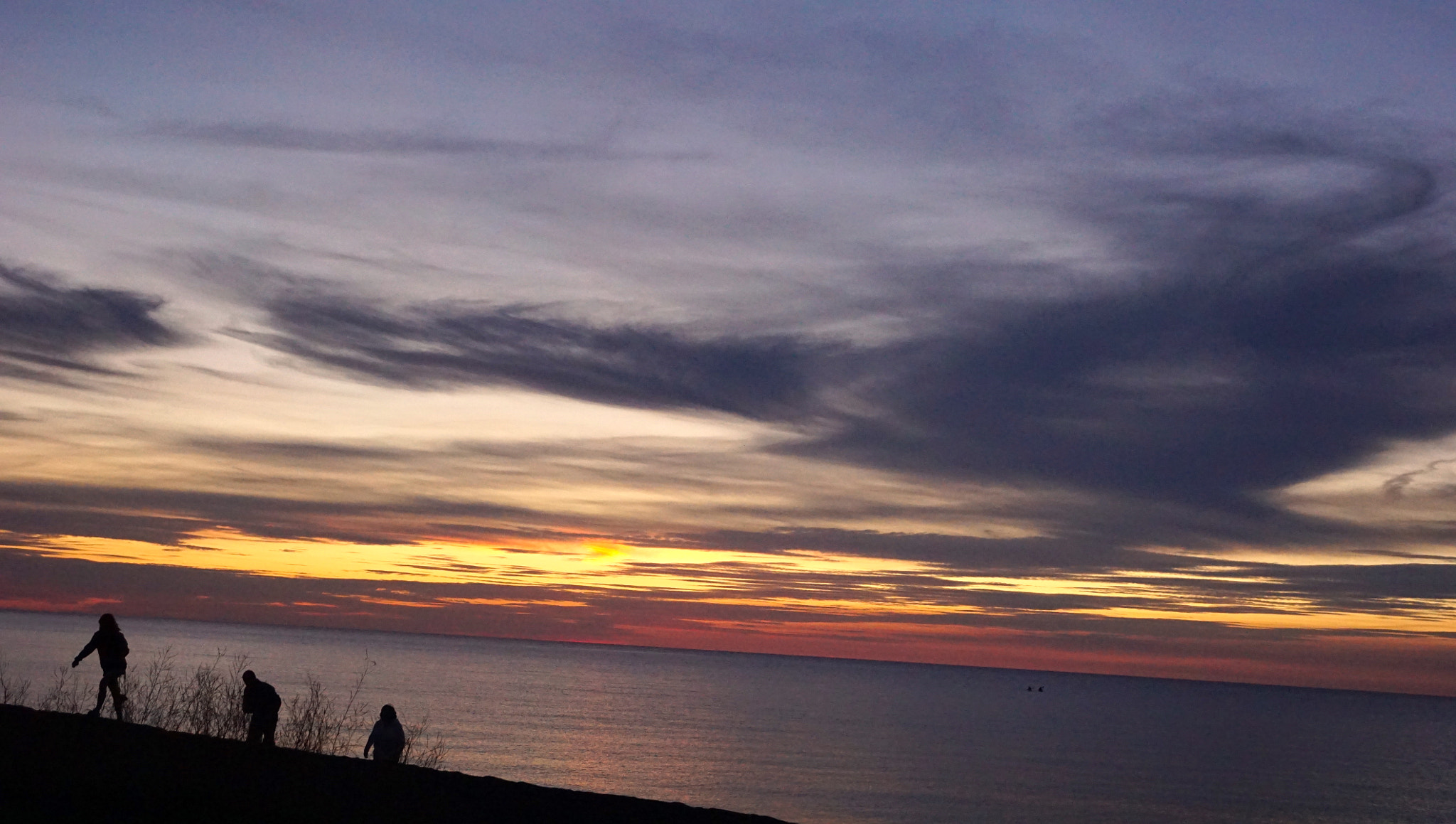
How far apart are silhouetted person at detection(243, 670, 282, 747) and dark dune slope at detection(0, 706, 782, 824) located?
0.47 m

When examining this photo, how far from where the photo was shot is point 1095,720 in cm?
15425

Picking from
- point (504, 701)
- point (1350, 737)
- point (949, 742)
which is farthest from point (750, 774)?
point (1350, 737)

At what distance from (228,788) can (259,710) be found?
13.0ft

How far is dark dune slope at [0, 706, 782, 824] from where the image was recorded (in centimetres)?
1839

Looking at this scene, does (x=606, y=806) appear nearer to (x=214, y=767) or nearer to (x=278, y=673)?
(x=214, y=767)

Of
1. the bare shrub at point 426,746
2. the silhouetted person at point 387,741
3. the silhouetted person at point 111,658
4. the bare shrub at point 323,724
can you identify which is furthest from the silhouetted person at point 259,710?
the bare shrub at point 426,746

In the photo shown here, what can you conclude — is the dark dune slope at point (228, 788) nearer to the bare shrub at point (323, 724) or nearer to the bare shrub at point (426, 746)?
the bare shrub at point (323, 724)

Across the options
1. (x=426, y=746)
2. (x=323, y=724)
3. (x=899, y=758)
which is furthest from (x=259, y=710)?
(x=899, y=758)

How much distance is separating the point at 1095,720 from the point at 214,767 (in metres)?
149

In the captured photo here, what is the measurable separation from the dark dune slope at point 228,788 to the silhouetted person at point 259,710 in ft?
1.54

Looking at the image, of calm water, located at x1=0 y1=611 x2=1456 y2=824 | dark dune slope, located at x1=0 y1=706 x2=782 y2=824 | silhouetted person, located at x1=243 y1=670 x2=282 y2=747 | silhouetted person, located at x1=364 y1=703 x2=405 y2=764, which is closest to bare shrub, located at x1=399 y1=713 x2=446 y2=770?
calm water, located at x1=0 y1=611 x2=1456 y2=824

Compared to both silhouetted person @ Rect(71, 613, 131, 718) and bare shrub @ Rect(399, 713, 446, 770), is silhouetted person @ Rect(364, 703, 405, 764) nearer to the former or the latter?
silhouetted person @ Rect(71, 613, 131, 718)

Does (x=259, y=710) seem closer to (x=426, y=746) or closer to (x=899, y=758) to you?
(x=426, y=746)

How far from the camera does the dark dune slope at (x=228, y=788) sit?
1839 centimetres
